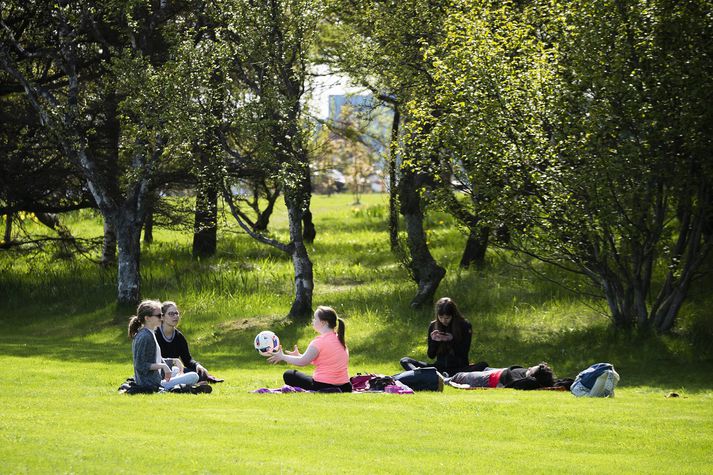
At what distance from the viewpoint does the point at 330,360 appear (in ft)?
49.0

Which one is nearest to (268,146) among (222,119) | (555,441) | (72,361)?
(222,119)

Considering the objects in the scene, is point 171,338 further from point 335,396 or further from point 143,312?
point 335,396

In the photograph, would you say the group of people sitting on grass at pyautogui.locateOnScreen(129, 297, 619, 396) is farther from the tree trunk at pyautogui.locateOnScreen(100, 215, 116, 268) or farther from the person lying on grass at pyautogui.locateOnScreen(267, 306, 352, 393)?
the tree trunk at pyautogui.locateOnScreen(100, 215, 116, 268)

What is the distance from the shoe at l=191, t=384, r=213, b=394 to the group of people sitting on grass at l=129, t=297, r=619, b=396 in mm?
14

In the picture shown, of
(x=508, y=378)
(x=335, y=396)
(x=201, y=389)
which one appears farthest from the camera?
(x=508, y=378)

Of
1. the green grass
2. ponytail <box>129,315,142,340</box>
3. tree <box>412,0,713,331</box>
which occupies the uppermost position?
tree <box>412,0,713,331</box>

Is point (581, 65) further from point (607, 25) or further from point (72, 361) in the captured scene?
point (72, 361)

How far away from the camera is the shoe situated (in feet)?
49.0

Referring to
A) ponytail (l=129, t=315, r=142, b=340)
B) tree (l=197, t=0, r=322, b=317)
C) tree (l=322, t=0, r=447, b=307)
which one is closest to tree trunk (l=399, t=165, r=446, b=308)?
tree (l=322, t=0, r=447, b=307)

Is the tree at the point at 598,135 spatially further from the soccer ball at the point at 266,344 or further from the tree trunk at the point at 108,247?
the tree trunk at the point at 108,247

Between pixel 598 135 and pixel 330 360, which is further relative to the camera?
pixel 598 135

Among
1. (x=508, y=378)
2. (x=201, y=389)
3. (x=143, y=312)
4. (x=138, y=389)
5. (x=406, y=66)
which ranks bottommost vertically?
(x=508, y=378)

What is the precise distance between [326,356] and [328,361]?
0.08 meters

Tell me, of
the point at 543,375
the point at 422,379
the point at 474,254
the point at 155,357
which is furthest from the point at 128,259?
the point at 543,375
